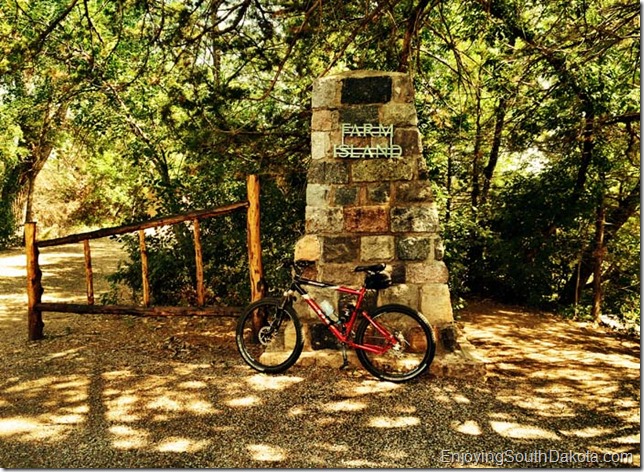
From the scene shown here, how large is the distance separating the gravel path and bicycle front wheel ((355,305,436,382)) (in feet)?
0.41

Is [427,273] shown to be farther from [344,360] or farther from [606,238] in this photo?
[606,238]

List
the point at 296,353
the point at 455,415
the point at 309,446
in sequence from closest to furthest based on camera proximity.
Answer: the point at 309,446, the point at 455,415, the point at 296,353

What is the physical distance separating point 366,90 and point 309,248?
1288 mm

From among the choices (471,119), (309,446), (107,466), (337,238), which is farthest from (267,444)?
(471,119)

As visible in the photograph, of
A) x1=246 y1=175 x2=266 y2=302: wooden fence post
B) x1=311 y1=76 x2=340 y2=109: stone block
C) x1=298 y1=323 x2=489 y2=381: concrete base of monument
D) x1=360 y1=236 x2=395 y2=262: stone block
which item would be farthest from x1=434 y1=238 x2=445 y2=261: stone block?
x1=246 y1=175 x2=266 y2=302: wooden fence post

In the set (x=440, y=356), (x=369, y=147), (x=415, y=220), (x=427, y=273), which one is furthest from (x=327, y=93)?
(x=440, y=356)

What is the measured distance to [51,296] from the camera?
773 centimetres

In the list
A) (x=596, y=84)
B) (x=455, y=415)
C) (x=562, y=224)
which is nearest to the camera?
(x=455, y=415)

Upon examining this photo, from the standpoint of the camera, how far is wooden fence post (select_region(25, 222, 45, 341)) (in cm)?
490

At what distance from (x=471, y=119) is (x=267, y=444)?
6.41 metres

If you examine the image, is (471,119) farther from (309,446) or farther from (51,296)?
(51,296)

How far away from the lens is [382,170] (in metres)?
3.86

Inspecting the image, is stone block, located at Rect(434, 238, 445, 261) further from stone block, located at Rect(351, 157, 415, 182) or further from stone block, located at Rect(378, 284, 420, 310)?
stone block, located at Rect(351, 157, 415, 182)

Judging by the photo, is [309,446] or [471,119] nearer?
[309,446]
